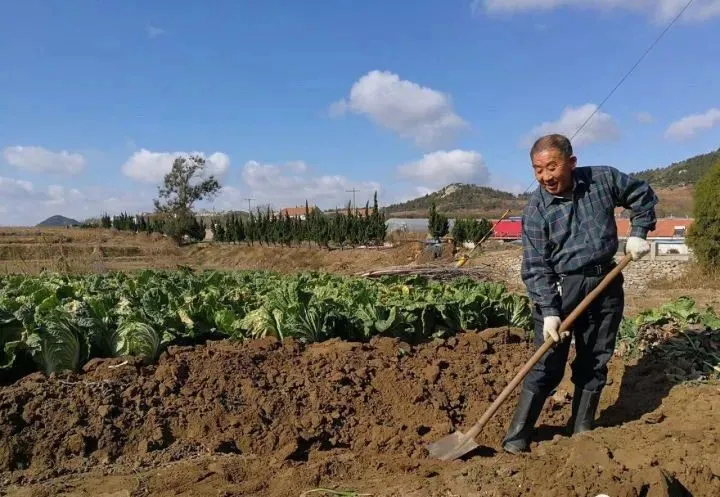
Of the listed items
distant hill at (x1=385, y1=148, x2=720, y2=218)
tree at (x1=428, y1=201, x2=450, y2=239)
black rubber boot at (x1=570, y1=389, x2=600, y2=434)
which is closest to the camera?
black rubber boot at (x1=570, y1=389, x2=600, y2=434)

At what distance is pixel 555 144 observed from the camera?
3.71 m

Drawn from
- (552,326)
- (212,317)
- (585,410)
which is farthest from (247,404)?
(585,410)

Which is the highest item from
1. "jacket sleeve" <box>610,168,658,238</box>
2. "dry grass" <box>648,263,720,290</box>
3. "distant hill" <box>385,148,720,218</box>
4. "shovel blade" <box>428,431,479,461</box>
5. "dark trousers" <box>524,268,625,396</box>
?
"distant hill" <box>385,148,720,218</box>

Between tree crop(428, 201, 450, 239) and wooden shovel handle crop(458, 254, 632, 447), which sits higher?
tree crop(428, 201, 450, 239)

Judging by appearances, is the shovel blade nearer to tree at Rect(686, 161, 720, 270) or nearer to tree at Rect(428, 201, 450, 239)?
tree at Rect(686, 161, 720, 270)

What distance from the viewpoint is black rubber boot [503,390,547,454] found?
12.9 feet

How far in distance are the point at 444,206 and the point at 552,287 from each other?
290 ft

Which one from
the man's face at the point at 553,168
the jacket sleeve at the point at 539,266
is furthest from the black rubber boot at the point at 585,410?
A: the man's face at the point at 553,168

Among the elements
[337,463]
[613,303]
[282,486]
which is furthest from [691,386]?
[282,486]

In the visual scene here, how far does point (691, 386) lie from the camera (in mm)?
4805

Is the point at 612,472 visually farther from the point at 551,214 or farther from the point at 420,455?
the point at 551,214

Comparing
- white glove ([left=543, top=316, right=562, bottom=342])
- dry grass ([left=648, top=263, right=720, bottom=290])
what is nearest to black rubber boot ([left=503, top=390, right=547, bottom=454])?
white glove ([left=543, top=316, right=562, bottom=342])

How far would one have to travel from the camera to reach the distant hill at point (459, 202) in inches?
3324

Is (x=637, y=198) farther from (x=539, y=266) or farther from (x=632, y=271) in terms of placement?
(x=632, y=271)
